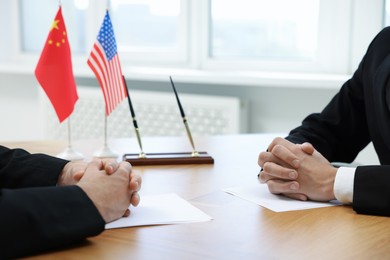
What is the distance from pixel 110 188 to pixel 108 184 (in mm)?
12

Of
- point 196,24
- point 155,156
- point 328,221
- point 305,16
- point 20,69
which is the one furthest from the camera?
point 20,69

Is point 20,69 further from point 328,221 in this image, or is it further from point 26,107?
point 328,221

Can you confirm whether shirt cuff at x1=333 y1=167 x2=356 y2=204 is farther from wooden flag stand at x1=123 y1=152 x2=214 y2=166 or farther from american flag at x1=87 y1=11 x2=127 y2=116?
american flag at x1=87 y1=11 x2=127 y2=116

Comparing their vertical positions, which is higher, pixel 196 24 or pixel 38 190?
pixel 196 24

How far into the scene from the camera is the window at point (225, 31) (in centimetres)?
372

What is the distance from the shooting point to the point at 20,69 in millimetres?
4617

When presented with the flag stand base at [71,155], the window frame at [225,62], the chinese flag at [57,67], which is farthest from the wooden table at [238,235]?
the window frame at [225,62]

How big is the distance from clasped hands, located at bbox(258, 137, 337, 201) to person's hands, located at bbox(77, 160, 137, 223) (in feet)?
1.21

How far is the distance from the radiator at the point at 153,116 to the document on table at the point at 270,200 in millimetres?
2231

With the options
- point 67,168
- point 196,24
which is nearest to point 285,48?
point 196,24

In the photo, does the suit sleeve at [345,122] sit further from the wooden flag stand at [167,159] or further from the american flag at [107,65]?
the american flag at [107,65]

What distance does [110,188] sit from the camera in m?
1.35

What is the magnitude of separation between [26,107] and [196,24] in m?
1.58

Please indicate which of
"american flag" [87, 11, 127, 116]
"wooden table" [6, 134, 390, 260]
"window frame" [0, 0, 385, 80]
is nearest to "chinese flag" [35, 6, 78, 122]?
"american flag" [87, 11, 127, 116]
